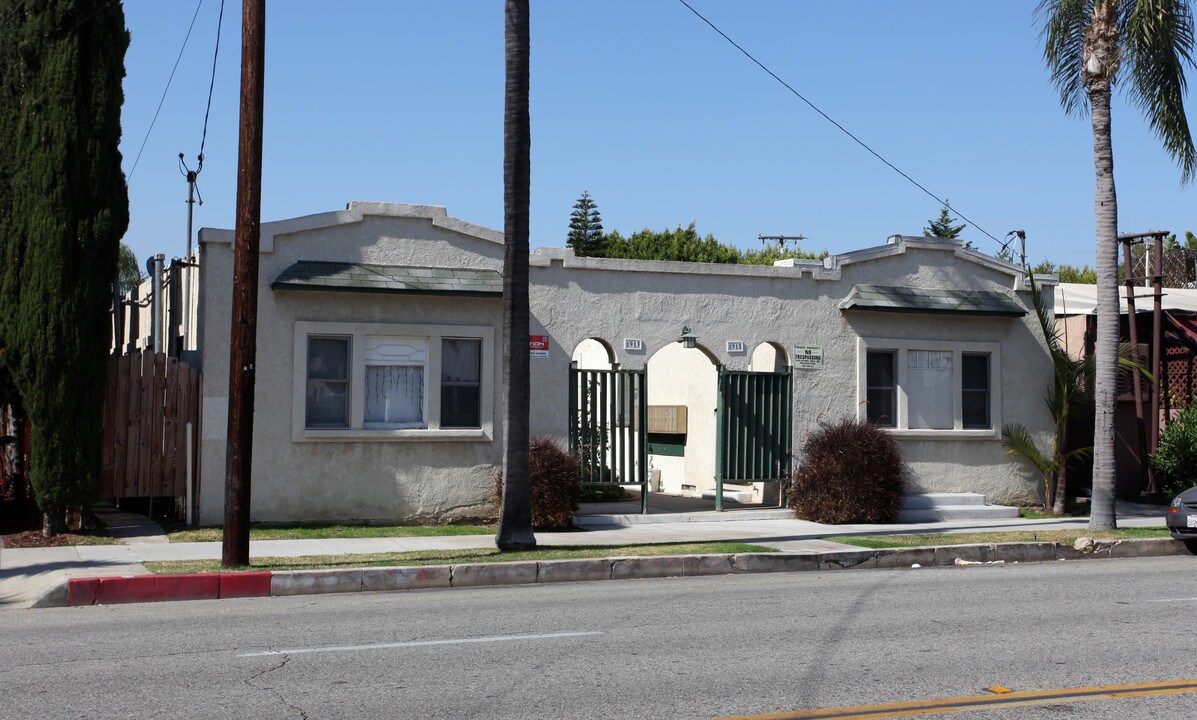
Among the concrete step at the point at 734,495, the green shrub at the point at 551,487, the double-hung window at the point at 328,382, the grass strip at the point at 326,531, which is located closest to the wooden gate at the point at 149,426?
the grass strip at the point at 326,531

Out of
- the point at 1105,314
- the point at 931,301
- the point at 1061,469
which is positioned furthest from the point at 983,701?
the point at 1061,469

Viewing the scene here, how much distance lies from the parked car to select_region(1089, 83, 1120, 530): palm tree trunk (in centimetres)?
136

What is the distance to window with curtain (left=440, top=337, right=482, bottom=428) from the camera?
16.9 m

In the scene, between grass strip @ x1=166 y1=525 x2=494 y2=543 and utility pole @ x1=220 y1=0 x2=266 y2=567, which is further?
grass strip @ x1=166 y1=525 x2=494 y2=543

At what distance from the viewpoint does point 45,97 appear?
45.8 ft

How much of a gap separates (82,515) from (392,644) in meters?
7.80

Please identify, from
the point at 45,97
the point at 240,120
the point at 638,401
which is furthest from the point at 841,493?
the point at 45,97

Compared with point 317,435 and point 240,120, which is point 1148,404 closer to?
point 317,435

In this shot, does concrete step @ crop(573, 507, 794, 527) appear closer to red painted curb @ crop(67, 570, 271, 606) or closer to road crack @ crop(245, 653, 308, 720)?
red painted curb @ crop(67, 570, 271, 606)

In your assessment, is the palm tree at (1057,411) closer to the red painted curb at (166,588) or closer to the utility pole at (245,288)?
the utility pole at (245,288)

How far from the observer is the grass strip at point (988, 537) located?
15086 millimetres

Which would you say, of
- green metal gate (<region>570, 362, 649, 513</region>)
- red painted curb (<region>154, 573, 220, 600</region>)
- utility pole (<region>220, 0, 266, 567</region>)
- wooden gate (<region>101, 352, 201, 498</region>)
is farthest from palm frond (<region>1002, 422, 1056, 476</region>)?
red painted curb (<region>154, 573, 220, 600</region>)

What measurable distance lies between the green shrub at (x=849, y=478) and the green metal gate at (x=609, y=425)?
253cm

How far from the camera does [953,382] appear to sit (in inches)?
768
